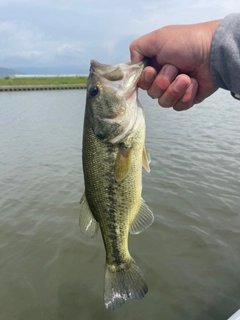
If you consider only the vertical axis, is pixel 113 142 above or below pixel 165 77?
below

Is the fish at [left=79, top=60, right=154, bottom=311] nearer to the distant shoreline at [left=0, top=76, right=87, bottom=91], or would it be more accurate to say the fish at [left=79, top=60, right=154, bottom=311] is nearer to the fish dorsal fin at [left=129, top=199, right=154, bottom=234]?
the fish dorsal fin at [left=129, top=199, right=154, bottom=234]

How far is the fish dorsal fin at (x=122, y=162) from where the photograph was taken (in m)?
2.35

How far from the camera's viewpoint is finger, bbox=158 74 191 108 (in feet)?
8.23

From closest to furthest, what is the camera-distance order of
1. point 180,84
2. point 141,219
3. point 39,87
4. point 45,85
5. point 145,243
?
point 180,84 → point 141,219 → point 145,243 → point 39,87 → point 45,85

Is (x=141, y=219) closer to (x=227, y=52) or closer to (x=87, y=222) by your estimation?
(x=87, y=222)

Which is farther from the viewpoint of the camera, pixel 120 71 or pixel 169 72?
pixel 169 72

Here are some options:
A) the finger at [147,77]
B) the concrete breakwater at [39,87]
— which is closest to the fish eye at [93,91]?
the finger at [147,77]

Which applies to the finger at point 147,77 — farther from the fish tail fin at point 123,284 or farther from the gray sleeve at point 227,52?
the fish tail fin at point 123,284

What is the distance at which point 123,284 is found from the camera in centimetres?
264

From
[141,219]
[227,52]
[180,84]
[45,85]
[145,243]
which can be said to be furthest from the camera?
[45,85]

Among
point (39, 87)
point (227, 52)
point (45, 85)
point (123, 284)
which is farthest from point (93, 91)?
point (45, 85)

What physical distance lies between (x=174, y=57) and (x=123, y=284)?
2057mm

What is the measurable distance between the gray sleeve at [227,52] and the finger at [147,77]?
1.61ft

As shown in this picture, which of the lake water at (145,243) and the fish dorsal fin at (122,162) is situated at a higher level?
the fish dorsal fin at (122,162)
